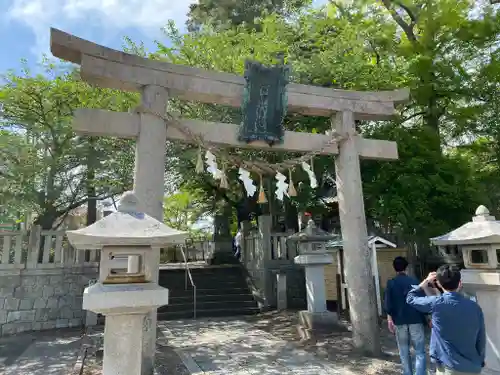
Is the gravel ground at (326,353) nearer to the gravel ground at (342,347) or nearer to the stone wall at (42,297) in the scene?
the gravel ground at (342,347)

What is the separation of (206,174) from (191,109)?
3286 mm

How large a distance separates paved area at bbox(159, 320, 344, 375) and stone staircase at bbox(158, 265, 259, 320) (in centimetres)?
177

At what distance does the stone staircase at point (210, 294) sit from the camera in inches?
464

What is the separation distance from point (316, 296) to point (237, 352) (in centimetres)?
250

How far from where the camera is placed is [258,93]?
6.73 meters

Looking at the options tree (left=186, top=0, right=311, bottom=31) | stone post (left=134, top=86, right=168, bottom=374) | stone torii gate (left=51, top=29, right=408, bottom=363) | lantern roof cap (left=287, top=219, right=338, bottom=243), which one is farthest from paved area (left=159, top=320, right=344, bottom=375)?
tree (left=186, top=0, right=311, bottom=31)

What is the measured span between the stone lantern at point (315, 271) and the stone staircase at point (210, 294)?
12.8 ft

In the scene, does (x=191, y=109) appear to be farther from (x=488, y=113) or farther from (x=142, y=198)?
(x=488, y=113)

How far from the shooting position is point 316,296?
28.6 feet

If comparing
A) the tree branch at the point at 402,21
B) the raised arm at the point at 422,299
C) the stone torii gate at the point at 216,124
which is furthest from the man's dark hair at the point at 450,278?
the tree branch at the point at 402,21

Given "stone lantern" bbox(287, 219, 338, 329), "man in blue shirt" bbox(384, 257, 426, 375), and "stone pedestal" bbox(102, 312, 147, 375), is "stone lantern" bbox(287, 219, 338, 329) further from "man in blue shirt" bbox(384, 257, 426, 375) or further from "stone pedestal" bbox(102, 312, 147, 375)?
"stone pedestal" bbox(102, 312, 147, 375)

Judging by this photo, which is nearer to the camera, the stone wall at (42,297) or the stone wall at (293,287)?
the stone wall at (42,297)

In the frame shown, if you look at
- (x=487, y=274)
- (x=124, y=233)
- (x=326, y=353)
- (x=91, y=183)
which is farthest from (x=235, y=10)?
(x=124, y=233)

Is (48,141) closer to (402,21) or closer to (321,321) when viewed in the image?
(321,321)
